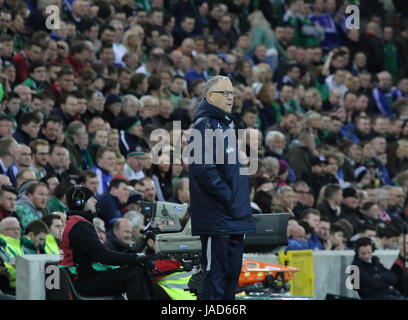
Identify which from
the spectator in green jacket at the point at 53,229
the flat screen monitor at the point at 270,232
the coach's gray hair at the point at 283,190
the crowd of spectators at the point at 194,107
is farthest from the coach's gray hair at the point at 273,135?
the flat screen monitor at the point at 270,232

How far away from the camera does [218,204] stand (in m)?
7.02

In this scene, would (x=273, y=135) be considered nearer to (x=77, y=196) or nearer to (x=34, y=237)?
(x=34, y=237)

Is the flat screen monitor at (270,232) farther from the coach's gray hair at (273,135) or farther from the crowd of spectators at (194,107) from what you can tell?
the coach's gray hair at (273,135)

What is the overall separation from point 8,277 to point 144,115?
5.06m

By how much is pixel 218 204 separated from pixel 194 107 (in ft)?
26.0

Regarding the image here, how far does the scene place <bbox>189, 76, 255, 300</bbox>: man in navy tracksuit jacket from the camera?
22.9ft

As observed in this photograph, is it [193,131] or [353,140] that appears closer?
[193,131]

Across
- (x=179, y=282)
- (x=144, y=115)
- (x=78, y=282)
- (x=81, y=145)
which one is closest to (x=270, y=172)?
(x=144, y=115)

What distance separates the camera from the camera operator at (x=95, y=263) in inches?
313

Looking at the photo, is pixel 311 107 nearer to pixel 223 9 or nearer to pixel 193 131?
pixel 223 9

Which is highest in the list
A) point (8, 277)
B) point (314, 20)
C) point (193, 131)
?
point (314, 20)

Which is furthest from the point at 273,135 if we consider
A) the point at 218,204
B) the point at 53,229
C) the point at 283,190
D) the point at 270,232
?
the point at 218,204

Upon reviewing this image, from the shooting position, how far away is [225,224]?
22.9 feet

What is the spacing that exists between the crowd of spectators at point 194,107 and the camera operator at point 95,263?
156 cm
